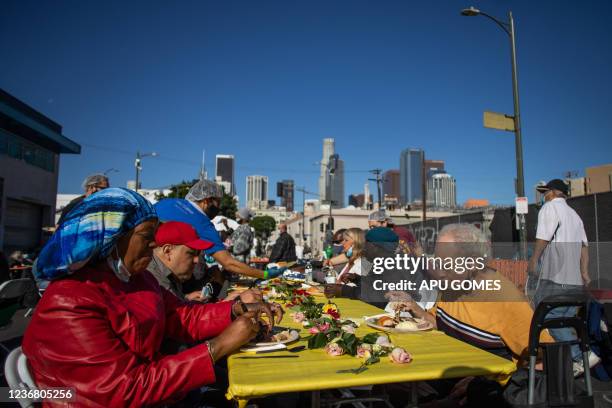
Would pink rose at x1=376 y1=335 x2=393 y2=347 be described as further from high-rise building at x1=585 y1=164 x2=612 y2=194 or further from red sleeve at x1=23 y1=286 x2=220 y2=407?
high-rise building at x1=585 y1=164 x2=612 y2=194

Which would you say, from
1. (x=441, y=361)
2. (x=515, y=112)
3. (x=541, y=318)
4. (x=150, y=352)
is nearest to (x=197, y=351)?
(x=150, y=352)

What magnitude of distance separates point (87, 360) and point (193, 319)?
1012 mm

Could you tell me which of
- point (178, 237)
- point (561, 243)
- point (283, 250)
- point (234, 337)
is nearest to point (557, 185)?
point (561, 243)

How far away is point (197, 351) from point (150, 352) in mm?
217

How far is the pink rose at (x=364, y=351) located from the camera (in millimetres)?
1800

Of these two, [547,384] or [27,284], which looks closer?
[547,384]

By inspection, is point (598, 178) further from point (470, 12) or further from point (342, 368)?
point (342, 368)

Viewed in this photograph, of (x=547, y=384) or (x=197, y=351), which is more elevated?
(x=197, y=351)

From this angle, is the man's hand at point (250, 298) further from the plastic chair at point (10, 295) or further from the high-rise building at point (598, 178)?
the high-rise building at point (598, 178)

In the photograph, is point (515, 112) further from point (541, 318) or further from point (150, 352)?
point (150, 352)

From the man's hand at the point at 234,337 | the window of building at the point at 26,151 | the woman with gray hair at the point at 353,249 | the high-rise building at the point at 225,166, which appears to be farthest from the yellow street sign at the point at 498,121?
the high-rise building at the point at 225,166

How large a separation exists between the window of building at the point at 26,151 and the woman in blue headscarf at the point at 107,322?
85.2ft

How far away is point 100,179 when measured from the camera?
4867 mm

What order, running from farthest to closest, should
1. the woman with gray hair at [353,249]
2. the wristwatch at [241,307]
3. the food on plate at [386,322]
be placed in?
1. the woman with gray hair at [353,249]
2. the food on plate at [386,322]
3. the wristwatch at [241,307]
